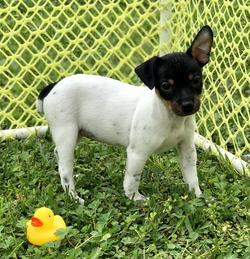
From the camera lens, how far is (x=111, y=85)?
3.56 m

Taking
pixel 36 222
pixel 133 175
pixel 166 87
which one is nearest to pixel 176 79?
pixel 166 87

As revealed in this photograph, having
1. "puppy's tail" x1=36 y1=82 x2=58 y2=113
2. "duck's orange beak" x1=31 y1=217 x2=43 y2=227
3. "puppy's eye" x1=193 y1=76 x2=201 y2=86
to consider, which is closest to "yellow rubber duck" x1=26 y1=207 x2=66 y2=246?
"duck's orange beak" x1=31 y1=217 x2=43 y2=227

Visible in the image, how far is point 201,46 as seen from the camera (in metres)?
3.18

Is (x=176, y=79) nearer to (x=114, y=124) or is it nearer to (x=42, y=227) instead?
(x=114, y=124)

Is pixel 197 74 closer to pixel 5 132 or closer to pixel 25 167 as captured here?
pixel 25 167

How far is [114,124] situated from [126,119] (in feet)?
0.26

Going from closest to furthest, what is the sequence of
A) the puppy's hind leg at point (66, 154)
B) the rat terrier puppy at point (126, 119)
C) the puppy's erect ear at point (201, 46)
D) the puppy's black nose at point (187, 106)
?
the puppy's black nose at point (187, 106) → the puppy's erect ear at point (201, 46) → the rat terrier puppy at point (126, 119) → the puppy's hind leg at point (66, 154)

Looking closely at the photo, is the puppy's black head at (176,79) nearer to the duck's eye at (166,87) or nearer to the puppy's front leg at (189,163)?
the duck's eye at (166,87)

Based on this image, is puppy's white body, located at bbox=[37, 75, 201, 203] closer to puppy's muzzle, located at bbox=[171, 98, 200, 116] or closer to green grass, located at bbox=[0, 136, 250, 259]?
green grass, located at bbox=[0, 136, 250, 259]

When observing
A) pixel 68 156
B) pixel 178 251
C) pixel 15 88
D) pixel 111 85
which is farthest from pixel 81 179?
pixel 15 88

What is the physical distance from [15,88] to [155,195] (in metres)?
2.01

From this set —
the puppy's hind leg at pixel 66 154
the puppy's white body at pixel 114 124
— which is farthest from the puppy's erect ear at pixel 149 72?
the puppy's hind leg at pixel 66 154

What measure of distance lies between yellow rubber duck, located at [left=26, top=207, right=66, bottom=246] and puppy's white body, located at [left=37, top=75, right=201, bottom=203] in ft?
1.41

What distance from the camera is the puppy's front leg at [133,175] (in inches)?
134
